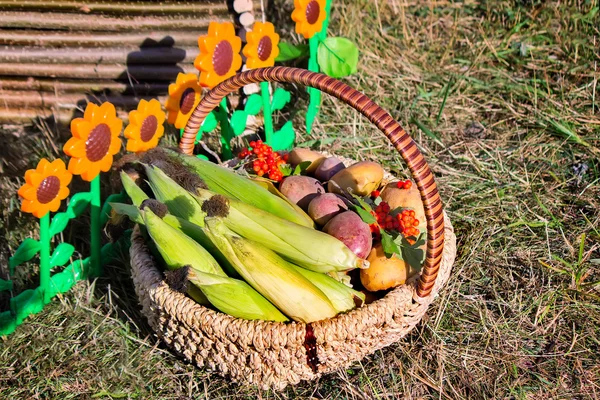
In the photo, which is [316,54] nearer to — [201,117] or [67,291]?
[201,117]

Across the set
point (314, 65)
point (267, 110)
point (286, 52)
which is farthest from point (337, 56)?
point (267, 110)

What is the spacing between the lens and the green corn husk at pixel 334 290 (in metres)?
2.31

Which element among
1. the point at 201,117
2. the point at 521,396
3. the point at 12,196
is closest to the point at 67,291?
the point at 12,196

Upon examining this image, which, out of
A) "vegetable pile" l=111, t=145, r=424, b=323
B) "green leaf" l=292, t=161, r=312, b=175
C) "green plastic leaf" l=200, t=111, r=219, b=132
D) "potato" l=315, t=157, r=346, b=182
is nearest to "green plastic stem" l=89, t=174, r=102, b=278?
"vegetable pile" l=111, t=145, r=424, b=323

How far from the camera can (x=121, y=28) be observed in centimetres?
370

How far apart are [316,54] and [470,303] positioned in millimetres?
1520

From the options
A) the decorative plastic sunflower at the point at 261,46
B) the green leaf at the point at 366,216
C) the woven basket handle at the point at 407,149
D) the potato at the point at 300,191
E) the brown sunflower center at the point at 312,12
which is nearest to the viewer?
the woven basket handle at the point at 407,149

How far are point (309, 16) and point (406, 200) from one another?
108cm

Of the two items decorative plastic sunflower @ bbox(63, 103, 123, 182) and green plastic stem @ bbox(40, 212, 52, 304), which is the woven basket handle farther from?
green plastic stem @ bbox(40, 212, 52, 304)

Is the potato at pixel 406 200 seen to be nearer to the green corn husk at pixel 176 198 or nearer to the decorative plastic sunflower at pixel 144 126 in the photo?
the green corn husk at pixel 176 198

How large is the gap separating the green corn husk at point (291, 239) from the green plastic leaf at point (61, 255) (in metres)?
0.83

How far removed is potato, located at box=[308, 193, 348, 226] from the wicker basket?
Result: 1.34 ft

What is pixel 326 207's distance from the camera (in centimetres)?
255

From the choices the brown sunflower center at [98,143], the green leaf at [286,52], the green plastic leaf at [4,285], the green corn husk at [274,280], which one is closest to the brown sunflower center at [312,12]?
the green leaf at [286,52]
